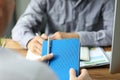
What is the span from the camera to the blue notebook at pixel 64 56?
3.74ft

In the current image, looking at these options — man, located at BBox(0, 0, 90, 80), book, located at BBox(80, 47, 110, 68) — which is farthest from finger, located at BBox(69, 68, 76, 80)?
man, located at BBox(0, 0, 90, 80)

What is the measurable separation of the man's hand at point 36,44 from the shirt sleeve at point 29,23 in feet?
0.20

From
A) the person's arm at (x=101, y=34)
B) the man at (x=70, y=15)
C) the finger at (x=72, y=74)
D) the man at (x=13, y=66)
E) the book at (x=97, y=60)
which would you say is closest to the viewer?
the man at (x=13, y=66)

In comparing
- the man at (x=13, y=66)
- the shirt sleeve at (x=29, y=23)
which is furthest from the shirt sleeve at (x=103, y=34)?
the man at (x=13, y=66)

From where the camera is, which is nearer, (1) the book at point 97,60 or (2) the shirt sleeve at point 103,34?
(1) the book at point 97,60

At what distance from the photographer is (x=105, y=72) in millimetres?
1287

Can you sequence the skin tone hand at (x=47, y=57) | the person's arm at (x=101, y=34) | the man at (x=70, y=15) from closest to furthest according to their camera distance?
the skin tone hand at (x=47, y=57), the person's arm at (x=101, y=34), the man at (x=70, y=15)

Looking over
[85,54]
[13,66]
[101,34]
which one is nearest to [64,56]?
[85,54]

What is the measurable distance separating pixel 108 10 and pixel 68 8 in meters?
0.27

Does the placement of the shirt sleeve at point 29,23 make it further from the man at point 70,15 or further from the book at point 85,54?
the book at point 85,54

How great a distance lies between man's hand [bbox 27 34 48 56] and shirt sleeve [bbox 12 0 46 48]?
2.5 inches

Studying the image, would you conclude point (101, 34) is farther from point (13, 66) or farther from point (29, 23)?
point (13, 66)

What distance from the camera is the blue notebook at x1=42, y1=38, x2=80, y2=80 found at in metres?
1.14

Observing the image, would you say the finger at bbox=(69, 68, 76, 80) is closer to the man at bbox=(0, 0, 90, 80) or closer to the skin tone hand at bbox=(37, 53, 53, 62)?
the skin tone hand at bbox=(37, 53, 53, 62)
